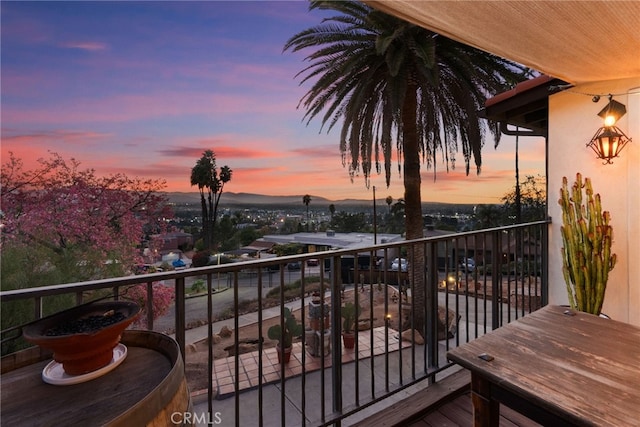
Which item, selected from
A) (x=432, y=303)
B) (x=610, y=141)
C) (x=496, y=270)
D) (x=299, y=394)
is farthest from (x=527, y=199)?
(x=432, y=303)

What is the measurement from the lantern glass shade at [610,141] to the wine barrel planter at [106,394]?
3.30 meters

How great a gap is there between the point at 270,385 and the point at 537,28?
4951 mm

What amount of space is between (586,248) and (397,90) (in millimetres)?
3631

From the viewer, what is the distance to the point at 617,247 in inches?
105

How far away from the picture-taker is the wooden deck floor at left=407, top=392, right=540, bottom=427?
1.71 meters

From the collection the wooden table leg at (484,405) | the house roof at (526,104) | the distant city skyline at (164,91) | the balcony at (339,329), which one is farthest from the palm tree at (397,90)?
the wooden table leg at (484,405)

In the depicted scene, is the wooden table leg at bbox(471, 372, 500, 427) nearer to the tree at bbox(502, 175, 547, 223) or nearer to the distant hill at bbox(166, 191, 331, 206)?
the distant hill at bbox(166, 191, 331, 206)

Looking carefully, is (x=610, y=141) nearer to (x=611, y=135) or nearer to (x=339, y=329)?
(x=611, y=135)

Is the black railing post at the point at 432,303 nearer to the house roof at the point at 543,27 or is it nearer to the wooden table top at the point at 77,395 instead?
the house roof at the point at 543,27

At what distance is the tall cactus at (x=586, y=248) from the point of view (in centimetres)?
256

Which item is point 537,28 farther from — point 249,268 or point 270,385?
point 270,385

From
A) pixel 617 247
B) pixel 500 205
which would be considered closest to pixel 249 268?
pixel 617 247

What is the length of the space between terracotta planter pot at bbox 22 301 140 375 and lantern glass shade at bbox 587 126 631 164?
3.36 metres

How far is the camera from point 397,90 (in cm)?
525
